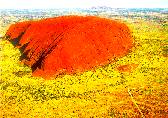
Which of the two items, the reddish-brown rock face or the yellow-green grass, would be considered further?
the reddish-brown rock face

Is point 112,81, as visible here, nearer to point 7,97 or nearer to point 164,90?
point 164,90

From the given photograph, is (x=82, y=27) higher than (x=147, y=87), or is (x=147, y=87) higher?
(x=82, y=27)

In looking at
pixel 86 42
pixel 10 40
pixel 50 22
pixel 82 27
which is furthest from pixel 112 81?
pixel 10 40

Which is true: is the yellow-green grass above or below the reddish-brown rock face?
below

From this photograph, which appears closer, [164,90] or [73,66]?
[164,90]
